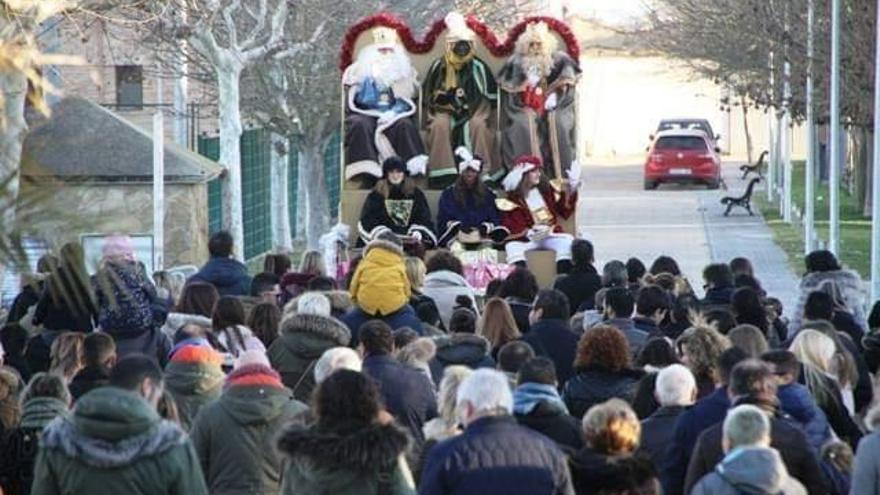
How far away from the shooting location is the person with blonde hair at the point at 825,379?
33.7ft

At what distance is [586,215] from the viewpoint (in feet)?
158

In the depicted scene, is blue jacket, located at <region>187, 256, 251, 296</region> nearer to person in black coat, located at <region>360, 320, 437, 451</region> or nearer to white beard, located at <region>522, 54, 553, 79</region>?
person in black coat, located at <region>360, 320, 437, 451</region>

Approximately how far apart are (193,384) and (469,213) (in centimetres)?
1089

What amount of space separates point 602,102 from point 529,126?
61.2 m

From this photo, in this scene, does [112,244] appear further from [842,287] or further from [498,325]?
[842,287]

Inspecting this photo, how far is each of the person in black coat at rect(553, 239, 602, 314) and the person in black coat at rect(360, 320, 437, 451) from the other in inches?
222

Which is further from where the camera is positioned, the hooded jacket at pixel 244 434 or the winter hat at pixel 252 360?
the winter hat at pixel 252 360

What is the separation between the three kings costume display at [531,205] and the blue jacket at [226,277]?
5139mm

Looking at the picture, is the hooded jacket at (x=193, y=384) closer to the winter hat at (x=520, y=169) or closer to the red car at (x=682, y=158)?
the winter hat at (x=520, y=169)

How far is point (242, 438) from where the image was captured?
9.02 meters

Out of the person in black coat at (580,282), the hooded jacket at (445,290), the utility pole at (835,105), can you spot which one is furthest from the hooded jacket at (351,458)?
the utility pole at (835,105)

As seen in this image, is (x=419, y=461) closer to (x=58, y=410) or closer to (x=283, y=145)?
(x=58, y=410)

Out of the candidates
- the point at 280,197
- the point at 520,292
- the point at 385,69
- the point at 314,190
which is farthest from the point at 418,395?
the point at 280,197

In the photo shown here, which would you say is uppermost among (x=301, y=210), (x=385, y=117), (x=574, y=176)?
(x=385, y=117)
